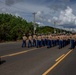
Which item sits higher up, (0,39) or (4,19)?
(4,19)

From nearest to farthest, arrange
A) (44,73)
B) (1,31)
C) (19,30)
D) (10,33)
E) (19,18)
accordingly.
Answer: (44,73) < (1,31) < (10,33) < (19,30) < (19,18)

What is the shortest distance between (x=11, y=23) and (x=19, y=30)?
449cm

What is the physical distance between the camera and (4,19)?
96875 mm

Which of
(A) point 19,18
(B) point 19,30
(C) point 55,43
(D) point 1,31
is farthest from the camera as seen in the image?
(A) point 19,18

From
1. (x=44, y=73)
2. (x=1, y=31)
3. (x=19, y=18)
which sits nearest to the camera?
(x=44, y=73)

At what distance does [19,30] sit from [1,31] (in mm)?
16863

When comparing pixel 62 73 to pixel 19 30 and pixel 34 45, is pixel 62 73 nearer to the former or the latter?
pixel 34 45

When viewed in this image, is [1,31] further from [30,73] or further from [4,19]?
[30,73]

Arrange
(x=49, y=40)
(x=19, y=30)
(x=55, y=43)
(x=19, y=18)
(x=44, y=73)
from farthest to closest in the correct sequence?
(x=19, y=18) < (x=19, y=30) < (x=55, y=43) < (x=49, y=40) < (x=44, y=73)

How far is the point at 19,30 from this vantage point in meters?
94.8

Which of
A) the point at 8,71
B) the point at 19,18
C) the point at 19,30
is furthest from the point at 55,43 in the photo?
the point at 19,18

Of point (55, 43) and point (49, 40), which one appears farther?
point (55, 43)

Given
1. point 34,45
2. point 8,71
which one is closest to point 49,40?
point 34,45

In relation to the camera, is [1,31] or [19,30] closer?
[1,31]
